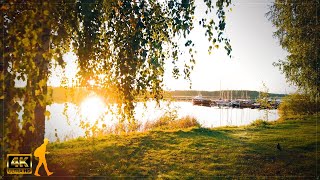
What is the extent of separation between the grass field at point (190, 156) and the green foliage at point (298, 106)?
999 cm

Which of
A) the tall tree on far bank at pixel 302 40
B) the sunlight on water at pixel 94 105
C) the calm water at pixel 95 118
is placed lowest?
the calm water at pixel 95 118

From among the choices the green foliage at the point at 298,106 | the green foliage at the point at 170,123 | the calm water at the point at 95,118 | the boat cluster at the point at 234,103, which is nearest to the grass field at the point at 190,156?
A: the calm water at the point at 95,118

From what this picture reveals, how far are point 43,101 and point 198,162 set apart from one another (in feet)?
22.7

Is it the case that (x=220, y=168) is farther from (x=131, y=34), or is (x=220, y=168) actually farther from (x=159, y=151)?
(x=131, y=34)

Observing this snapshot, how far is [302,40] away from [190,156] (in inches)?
413

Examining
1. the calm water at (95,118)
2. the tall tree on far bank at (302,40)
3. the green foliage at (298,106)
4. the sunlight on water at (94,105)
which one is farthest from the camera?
the green foliage at (298,106)

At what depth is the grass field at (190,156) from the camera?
8336mm

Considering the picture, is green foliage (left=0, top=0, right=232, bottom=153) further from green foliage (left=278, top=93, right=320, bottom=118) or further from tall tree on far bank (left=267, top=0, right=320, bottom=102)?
green foliage (left=278, top=93, right=320, bottom=118)

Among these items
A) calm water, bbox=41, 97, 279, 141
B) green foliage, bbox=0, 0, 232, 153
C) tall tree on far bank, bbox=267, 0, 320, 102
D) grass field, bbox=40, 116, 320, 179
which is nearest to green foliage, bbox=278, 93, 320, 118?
calm water, bbox=41, 97, 279, 141

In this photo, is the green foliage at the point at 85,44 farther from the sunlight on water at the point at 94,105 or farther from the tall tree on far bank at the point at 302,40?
the tall tree on far bank at the point at 302,40

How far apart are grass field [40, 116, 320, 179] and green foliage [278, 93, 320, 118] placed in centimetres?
999

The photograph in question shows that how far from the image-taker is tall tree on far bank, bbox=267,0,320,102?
15933 millimetres

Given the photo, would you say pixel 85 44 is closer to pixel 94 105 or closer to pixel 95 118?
pixel 94 105

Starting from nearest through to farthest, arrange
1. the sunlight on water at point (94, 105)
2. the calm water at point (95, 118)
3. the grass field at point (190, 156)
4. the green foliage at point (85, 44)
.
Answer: the green foliage at point (85, 44)
the sunlight on water at point (94, 105)
the calm water at point (95, 118)
the grass field at point (190, 156)
